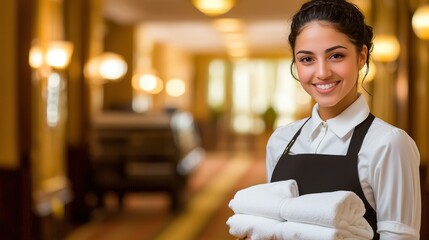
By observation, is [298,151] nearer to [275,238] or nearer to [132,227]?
[275,238]

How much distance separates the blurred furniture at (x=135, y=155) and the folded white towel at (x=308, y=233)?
6400 millimetres

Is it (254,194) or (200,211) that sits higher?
(254,194)

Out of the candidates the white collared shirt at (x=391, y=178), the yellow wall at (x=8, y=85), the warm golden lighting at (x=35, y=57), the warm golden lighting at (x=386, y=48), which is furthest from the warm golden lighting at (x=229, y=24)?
the white collared shirt at (x=391, y=178)

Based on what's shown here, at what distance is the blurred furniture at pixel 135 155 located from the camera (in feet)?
24.6

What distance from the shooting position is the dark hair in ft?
3.91

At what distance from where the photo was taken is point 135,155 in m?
7.55

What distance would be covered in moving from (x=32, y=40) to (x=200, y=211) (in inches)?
145

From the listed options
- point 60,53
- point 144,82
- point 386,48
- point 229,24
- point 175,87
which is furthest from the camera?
point 175,87

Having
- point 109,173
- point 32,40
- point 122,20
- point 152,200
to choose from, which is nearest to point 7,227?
point 32,40

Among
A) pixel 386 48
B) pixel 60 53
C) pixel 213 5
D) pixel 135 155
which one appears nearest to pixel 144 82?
pixel 135 155

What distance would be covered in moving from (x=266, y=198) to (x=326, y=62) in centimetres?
27

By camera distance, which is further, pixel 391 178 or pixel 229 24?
pixel 229 24

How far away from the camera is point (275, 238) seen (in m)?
1.16

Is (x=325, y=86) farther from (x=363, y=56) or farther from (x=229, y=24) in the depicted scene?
(x=229, y=24)
